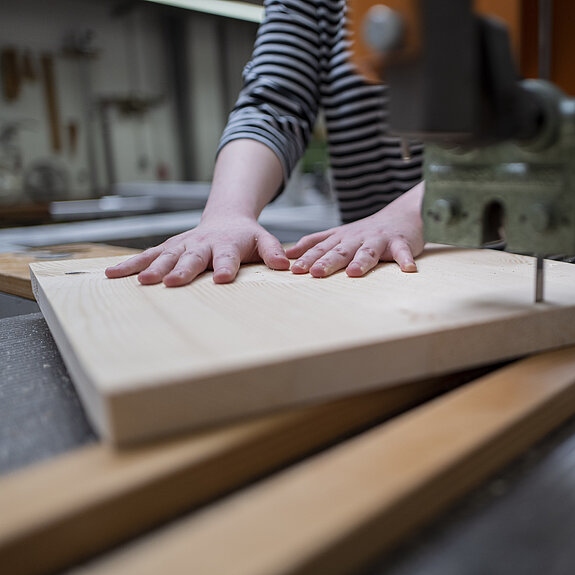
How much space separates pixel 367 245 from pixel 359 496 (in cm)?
52

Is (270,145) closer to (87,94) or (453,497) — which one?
(453,497)

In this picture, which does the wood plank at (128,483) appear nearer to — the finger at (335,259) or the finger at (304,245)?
the finger at (335,259)

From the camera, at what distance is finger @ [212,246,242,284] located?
2.36ft

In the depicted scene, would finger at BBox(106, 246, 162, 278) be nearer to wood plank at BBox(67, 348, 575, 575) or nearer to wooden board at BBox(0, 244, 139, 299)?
wooden board at BBox(0, 244, 139, 299)

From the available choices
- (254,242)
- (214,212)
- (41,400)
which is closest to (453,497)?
(41,400)

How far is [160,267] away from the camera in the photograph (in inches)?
29.8

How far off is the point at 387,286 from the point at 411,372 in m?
0.20

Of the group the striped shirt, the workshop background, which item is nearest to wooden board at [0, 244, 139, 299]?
the workshop background

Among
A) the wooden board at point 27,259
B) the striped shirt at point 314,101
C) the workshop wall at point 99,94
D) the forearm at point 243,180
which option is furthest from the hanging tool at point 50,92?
the forearm at point 243,180

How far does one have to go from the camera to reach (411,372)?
0.48m

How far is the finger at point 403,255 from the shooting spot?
2.51ft

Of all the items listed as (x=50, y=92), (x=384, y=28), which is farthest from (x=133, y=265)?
(x=50, y=92)

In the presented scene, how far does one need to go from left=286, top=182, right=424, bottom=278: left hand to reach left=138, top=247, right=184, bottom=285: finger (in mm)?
172

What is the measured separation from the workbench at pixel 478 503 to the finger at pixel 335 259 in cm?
34
